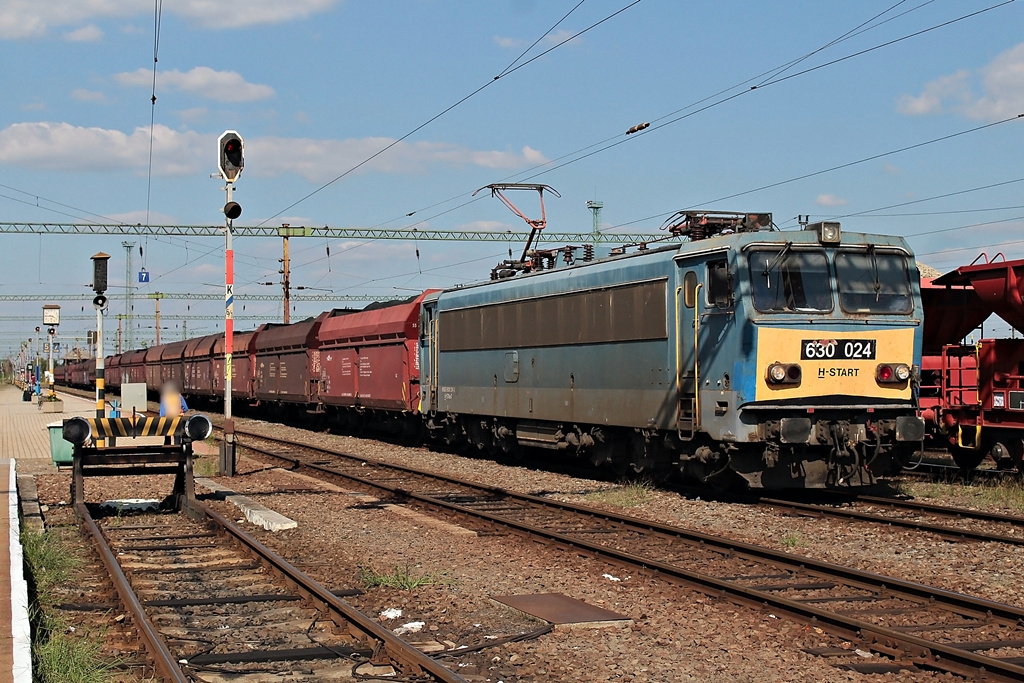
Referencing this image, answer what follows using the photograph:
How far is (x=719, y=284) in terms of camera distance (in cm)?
1384

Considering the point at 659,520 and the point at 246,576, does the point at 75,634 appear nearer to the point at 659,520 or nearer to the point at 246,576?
the point at 246,576

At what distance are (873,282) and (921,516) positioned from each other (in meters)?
3.02

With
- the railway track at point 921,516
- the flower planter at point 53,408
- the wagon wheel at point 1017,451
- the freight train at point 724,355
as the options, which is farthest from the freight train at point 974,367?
the flower planter at point 53,408

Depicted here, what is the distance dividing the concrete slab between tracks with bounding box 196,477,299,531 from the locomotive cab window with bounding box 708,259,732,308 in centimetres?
588

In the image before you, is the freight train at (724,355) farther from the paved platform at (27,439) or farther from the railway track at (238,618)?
the paved platform at (27,439)

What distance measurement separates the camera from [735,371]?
44.1ft

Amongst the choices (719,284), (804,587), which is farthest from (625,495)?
(804,587)

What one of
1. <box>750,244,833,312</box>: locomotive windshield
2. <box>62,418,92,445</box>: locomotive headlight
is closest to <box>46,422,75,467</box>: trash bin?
<box>62,418,92,445</box>: locomotive headlight

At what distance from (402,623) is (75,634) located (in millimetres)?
→ 2308

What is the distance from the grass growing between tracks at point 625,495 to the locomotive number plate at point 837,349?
10.2 ft

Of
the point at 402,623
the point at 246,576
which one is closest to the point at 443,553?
the point at 246,576

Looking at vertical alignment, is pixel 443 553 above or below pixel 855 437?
below

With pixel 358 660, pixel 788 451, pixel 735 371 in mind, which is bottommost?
pixel 358 660

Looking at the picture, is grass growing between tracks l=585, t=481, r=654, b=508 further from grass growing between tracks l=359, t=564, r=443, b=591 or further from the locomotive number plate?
grass growing between tracks l=359, t=564, r=443, b=591
